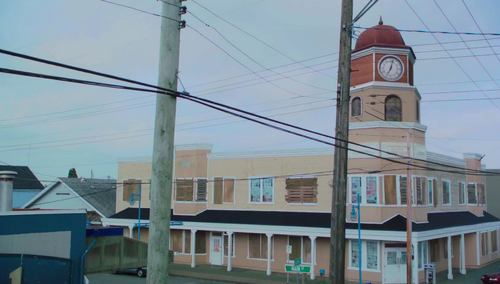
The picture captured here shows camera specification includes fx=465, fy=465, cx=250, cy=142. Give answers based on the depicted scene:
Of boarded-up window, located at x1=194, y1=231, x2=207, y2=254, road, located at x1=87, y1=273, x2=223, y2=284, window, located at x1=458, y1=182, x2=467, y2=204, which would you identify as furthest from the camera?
window, located at x1=458, y1=182, x2=467, y2=204

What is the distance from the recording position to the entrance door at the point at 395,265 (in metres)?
25.5

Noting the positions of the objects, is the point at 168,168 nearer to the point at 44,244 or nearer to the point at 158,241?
the point at 158,241

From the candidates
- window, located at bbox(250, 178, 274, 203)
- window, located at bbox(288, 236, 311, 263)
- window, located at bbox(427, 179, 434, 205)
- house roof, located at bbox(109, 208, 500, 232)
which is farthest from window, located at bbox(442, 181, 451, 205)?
window, located at bbox(250, 178, 274, 203)

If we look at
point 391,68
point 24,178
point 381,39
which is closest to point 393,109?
point 391,68

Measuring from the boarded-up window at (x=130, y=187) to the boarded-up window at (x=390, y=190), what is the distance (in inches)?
727

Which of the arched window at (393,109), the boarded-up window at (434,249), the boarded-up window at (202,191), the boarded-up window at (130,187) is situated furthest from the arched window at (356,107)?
the boarded-up window at (130,187)

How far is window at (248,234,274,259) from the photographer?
30.1 m

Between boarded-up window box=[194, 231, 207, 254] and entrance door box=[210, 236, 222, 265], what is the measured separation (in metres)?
0.62

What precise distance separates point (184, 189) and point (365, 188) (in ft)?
43.4

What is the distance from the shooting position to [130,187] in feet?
119

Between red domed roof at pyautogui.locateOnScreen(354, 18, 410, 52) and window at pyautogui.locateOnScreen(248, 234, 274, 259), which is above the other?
red domed roof at pyautogui.locateOnScreen(354, 18, 410, 52)

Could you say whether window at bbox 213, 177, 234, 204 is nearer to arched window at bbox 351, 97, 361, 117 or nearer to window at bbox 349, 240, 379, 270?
arched window at bbox 351, 97, 361, 117

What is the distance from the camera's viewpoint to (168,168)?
25.6 feet

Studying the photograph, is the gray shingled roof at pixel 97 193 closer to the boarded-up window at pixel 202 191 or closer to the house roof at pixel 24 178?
the boarded-up window at pixel 202 191
